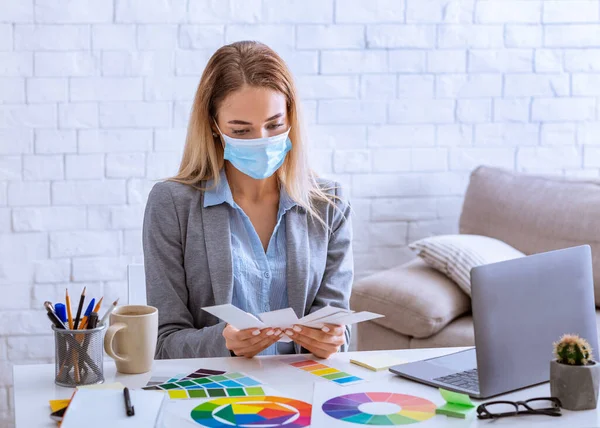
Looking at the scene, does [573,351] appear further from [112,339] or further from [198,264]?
[198,264]

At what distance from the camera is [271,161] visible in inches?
71.9

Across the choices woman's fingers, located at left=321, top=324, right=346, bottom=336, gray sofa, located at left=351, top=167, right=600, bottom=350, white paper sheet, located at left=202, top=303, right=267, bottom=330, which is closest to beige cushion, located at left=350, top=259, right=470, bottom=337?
gray sofa, located at left=351, top=167, right=600, bottom=350

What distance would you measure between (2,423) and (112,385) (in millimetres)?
1655

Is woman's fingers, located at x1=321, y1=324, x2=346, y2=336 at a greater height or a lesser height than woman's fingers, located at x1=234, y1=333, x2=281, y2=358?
greater

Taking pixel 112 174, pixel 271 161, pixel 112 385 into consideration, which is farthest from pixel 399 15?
pixel 112 385

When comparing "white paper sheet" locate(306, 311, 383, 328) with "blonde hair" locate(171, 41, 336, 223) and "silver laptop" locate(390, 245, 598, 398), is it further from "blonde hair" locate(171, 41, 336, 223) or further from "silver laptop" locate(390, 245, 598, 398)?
"blonde hair" locate(171, 41, 336, 223)

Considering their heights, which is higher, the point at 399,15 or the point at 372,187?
the point at 399,15

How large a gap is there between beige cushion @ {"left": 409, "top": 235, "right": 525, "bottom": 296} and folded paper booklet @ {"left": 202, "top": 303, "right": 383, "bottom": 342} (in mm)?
1174

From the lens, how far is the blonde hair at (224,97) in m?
1.84

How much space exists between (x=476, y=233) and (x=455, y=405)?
175 centimetres

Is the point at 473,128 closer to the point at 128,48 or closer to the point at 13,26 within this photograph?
the point at 128,48

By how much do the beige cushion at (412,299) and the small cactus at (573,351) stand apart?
4.13 ft

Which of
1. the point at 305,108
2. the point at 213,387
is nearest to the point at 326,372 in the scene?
the point at 213,387

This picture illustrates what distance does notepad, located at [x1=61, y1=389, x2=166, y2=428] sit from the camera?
113cm
